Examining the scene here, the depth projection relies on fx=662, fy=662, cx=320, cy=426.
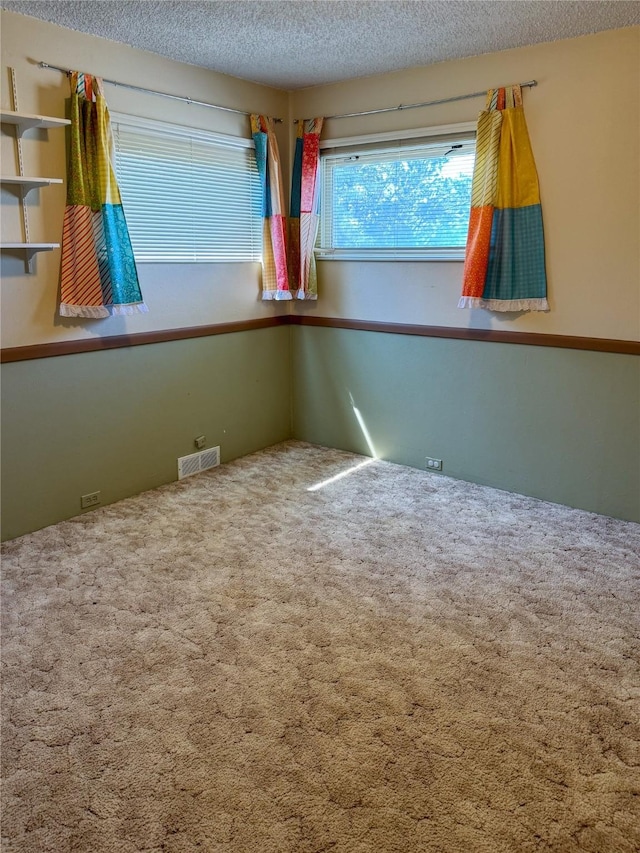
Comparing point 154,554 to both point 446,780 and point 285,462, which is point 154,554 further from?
point 446,780

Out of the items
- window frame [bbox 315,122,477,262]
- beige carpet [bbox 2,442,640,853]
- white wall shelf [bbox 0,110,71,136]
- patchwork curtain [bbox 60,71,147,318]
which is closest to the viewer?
beige carpet [bbox 2,442,640,853]

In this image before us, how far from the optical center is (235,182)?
4.17m

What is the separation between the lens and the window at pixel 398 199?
3.84 meters

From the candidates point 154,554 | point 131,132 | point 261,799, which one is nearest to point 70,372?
point 154,554

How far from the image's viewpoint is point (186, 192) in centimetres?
388

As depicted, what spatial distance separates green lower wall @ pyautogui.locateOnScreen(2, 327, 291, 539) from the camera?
3250 millimetres

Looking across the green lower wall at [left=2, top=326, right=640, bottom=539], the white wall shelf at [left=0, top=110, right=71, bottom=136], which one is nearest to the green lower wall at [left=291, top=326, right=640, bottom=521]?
the green lower wall at [left=2, top=326, right=640, bottom=539]

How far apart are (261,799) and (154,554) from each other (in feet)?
5.07

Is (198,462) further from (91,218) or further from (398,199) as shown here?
(398,199)

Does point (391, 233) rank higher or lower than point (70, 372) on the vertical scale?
higher

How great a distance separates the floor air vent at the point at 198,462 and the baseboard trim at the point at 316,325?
29.0 inches

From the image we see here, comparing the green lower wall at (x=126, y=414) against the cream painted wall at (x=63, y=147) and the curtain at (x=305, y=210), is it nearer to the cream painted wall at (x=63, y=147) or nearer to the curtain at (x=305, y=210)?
the cream painted wall at (x=63, y=147)

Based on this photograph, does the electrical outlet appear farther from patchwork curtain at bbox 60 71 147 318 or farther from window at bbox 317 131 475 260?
window at bbox 317 131 475 260

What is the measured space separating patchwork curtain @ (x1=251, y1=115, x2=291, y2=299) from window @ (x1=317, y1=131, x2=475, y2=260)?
0.98 feet
